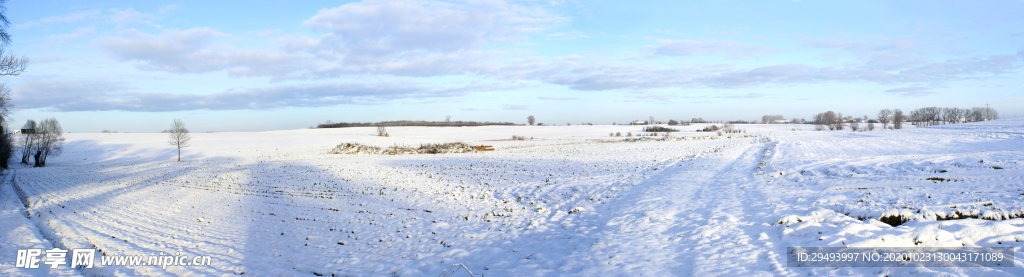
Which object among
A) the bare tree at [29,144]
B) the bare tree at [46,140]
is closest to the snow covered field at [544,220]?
the bare tree at [46,140]

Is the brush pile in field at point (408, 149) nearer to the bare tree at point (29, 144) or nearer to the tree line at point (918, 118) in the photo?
the bare tree at point (29, 144)

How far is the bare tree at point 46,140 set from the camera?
43.8 meters

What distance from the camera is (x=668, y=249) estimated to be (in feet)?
22.3

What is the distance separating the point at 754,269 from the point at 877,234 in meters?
2.34

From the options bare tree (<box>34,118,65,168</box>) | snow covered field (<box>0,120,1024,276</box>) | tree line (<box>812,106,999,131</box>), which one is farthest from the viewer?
tree line (<box>812,106,999,131</box>)

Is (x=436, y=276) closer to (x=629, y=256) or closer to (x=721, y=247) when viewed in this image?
(x=629, y=256)

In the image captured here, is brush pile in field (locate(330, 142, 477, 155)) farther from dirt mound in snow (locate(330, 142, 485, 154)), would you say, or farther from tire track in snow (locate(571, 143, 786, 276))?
Result: tire track in snow (locate(571, 143, 786, 276))

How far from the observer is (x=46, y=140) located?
44.8 meters

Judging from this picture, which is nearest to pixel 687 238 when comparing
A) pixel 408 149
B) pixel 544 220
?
pixel 544 220

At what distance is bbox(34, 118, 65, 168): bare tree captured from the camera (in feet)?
144

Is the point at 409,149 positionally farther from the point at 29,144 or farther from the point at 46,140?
the point at 29,144

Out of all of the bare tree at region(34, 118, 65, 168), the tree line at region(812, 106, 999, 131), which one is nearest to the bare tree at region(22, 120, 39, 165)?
the bare tree at region(34, 118, 65, 168)

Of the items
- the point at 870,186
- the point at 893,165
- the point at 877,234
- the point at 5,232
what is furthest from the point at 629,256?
the point at 893,165

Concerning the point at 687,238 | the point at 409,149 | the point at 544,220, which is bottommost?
the point at 544,220
